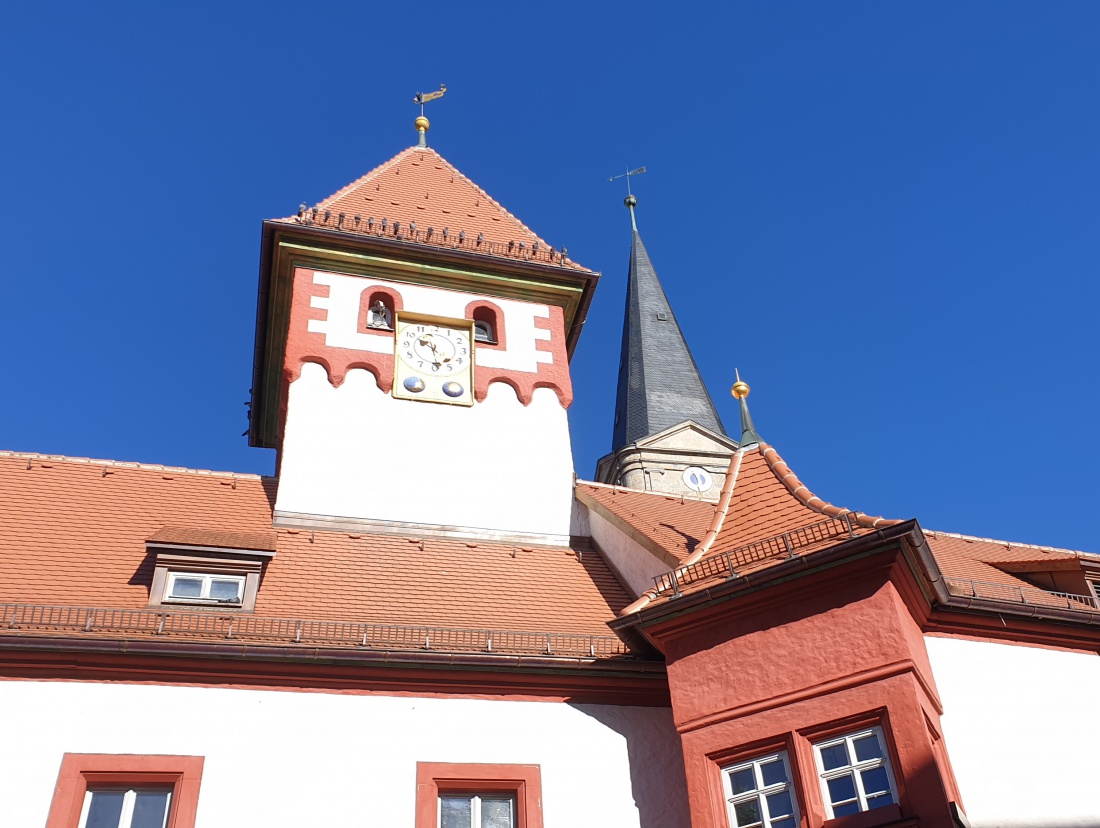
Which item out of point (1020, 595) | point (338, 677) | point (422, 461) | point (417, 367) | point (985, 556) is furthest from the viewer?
point (417, 367)

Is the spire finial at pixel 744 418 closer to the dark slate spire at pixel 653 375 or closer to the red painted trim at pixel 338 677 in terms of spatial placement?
the red painted trim at pixel 338 677

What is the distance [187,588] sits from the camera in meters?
11.8

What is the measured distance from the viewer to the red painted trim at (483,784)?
1045 centimetres

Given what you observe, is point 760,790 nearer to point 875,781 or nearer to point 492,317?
point 875,781

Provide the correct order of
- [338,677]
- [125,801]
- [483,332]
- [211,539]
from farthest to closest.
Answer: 1. [483,332]
2. [211,539]
3. [338,677]
4. [125,801]

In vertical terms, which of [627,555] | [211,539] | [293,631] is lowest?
[293,631]

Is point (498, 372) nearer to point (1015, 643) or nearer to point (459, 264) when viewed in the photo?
point (459, 264)

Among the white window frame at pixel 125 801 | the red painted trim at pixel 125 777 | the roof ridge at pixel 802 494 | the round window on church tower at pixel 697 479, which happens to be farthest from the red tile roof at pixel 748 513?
the round window on church tower at pixel 697 479

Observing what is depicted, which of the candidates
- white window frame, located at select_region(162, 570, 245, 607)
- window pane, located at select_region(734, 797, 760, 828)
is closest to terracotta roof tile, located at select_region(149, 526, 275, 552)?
white window frame, located at select_region(162, 570, 245, 607)

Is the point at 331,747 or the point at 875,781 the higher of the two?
the point at 331,747

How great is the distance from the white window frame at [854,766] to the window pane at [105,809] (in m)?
5.51

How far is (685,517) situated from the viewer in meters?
15.4

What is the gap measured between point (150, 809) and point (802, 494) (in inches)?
261

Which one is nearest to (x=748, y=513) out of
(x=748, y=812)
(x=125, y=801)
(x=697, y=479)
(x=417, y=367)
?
(x=748, y=812)
